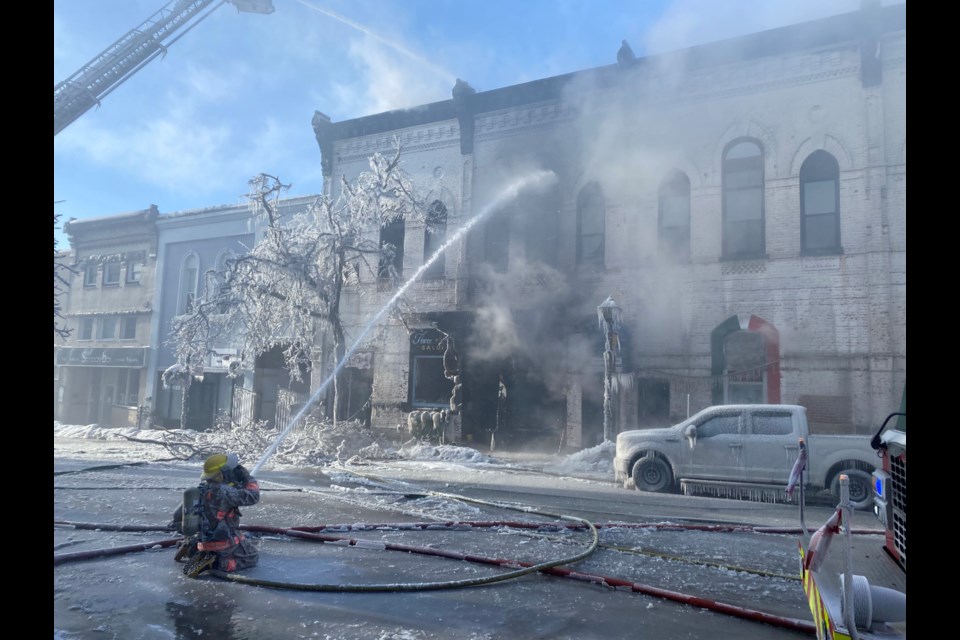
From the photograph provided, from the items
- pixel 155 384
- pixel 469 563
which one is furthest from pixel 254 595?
pixel 155 384

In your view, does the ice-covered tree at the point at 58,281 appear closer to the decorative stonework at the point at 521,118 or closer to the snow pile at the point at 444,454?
the snow pile at the point at 444,454

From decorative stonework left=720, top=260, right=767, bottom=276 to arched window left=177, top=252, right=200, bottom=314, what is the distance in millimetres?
20172

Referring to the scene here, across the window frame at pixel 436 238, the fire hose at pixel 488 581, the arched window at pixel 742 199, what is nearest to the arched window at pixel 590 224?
the arched window at pixel 742 199

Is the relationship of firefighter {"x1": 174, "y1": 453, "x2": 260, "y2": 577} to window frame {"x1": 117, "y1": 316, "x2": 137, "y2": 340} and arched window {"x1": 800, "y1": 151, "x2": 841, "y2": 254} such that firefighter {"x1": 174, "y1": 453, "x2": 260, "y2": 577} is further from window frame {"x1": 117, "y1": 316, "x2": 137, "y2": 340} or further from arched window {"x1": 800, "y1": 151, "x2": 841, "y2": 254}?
window frame {"x1": 117, "y1": 316, "x2": 137, "y2": 340}

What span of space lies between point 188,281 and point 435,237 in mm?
12357

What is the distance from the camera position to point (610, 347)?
1415cm

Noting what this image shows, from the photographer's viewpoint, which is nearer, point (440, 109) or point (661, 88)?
point (661, 88)

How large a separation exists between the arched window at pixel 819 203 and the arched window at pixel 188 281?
21.9 m

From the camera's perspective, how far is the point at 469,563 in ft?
19.9

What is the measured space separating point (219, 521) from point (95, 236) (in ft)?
88.9

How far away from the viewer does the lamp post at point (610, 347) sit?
13.7 meters

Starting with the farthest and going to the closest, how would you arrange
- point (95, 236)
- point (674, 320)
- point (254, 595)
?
point (95, 236), point (674, 320), point (254, 595)
